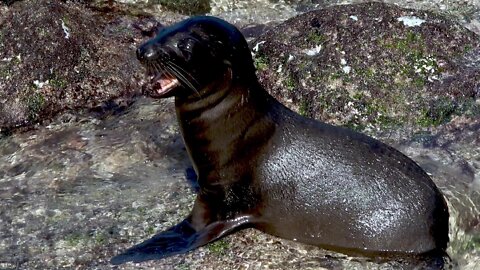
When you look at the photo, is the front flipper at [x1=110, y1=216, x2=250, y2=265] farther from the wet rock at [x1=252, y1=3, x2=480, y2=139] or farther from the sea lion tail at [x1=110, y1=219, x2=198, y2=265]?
the wet rock at [x1=252, y1=3, x2=480, y2=139]

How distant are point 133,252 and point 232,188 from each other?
793 mm

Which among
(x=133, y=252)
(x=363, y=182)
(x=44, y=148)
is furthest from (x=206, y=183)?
(x=44, y=148)

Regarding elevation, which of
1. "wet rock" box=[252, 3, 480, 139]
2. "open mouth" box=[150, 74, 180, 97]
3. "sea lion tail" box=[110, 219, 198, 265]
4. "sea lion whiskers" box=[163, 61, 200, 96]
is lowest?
"sea lion tail" box=[110, 219, 198, 265]

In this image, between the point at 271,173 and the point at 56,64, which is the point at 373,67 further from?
the point at 56,64

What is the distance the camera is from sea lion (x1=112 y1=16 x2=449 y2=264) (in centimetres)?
536

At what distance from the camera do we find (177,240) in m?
5.43

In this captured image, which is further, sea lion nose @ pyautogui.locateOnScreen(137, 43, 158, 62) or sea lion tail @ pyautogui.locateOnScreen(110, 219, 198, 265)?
sea lion tail @ pyautogui.locateOnScreen(110, 219, 198, 265)

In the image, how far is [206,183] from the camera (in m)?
5.65

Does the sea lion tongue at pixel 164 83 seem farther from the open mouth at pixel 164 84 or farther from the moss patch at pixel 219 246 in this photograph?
the moss patch at pixel 219 246

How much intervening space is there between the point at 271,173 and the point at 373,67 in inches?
97.6

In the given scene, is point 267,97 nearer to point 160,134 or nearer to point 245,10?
point 160,134

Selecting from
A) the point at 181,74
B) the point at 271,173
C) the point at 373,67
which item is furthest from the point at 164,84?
the point at 373,67

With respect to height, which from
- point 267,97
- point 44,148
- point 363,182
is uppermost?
point 267,97

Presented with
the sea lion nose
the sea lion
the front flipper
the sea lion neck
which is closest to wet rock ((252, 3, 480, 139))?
the sea lion
